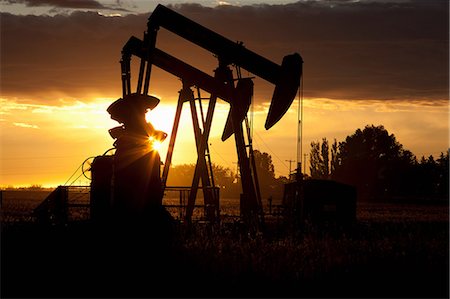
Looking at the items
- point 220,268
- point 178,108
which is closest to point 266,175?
point 178,108

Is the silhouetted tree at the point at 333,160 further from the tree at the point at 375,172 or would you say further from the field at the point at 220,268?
the field at the point at 220,268

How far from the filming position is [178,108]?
66.0 feet

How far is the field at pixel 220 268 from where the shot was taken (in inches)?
349

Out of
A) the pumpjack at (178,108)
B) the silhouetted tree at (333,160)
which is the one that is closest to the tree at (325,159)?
the silhouetted tree at (333,160)

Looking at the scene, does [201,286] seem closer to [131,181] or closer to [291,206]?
[131,181]

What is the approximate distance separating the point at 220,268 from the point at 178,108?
1093 centimetres

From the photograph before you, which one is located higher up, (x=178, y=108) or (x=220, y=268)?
(x=178, y=108)

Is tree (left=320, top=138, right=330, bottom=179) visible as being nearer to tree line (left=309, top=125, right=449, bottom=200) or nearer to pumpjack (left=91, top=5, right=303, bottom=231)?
tree line (left=309, top=125, right=449, bottom=200)

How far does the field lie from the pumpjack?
108cm

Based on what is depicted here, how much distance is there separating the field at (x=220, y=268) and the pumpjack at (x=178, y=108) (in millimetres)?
1079

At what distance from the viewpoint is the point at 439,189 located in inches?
3440

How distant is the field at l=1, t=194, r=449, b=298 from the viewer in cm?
886

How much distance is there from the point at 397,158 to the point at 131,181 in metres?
82.0

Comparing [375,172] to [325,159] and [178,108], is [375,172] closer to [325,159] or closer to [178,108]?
[325,159]
